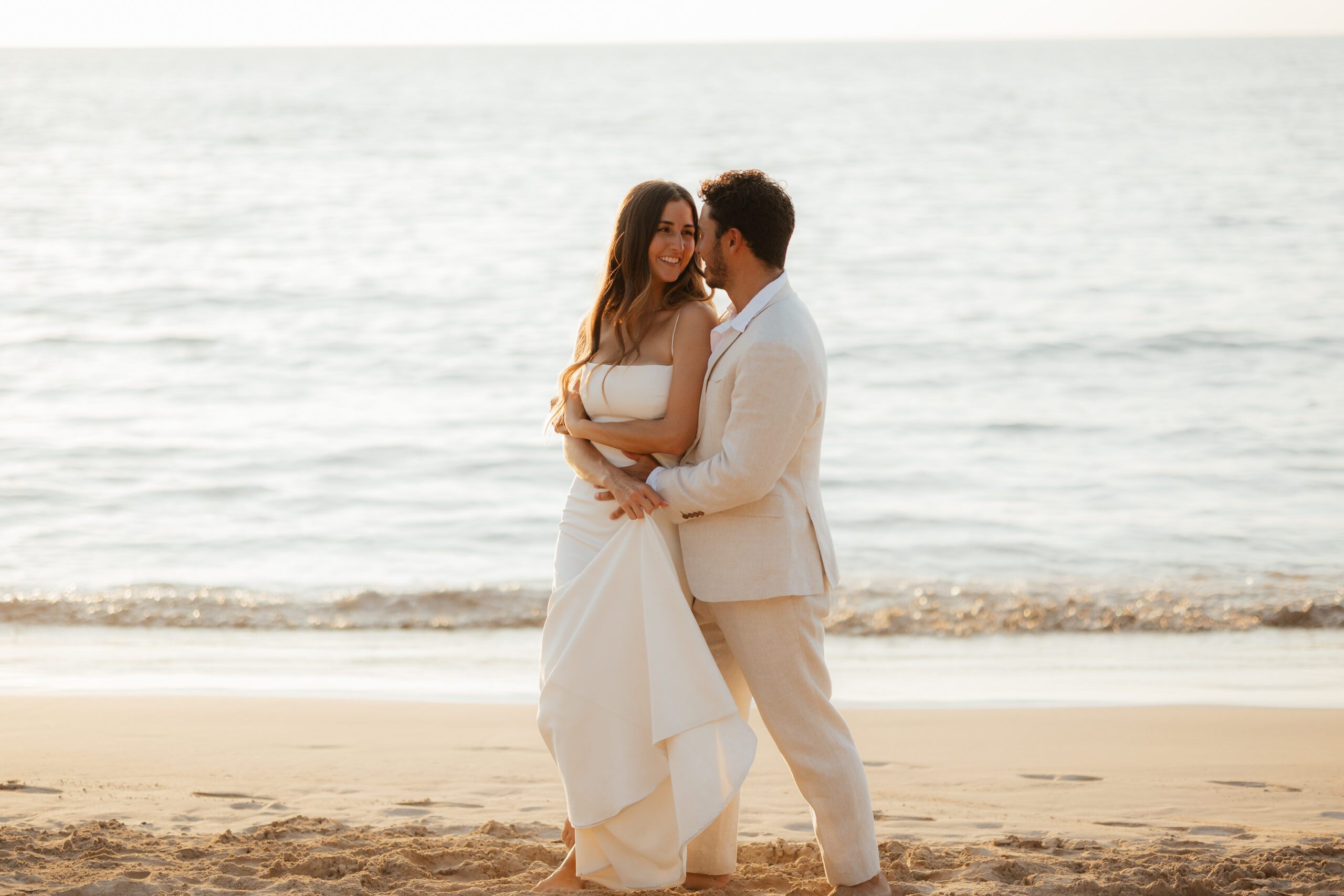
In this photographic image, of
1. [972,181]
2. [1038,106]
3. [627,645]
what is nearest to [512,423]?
[627,645]

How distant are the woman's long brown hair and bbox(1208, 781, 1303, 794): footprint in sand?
2975mm

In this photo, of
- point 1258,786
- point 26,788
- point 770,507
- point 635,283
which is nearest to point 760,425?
point 770,507

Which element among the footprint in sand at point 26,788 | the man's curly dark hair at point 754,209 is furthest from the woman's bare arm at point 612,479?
the footprint in sand at point 26,788

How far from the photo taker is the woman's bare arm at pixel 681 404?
345 cm

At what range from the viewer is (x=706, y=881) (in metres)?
3.74

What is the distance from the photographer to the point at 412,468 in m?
12.2

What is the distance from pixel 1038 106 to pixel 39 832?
51.9 metres

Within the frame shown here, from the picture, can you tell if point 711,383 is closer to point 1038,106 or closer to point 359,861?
point 359,861

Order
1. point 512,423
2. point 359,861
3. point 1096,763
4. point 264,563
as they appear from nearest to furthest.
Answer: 1. point 359,861
2. point 1096,763
3. point 264,563
4. point 512,423

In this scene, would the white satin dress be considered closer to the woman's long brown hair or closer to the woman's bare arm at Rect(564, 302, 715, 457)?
the woman's bare arm at Rect(564, 302, 715, 457)

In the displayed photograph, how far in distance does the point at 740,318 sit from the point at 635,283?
426 mm

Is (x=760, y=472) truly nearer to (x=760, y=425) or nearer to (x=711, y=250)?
(x=760, y=425)

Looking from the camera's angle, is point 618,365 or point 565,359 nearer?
point 618,365

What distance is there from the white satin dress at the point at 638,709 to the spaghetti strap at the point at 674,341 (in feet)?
0.15
